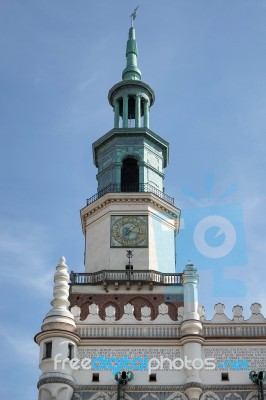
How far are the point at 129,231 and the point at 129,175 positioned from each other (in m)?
5.66

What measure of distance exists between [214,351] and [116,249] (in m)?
12.8

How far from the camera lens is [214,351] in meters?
40.8

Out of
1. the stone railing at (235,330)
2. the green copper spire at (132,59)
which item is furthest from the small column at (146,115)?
the stone railing at (235,330)

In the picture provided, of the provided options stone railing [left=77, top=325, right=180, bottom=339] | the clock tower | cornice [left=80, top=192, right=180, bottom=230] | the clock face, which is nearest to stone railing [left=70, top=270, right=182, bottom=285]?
the clock tower

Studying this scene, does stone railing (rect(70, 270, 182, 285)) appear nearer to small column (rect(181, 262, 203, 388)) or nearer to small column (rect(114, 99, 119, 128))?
small column (rect(181, 262, 203, 388))

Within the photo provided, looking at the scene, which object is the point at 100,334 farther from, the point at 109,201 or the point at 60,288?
the point at 109,201

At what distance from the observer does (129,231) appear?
52.7 m

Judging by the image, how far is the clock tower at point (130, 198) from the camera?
52312 mm

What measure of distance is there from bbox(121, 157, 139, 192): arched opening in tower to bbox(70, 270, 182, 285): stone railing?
272 inches

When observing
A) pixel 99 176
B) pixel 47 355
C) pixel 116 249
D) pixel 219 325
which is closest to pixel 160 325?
pixel 219 325

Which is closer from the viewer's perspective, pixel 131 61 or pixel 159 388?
pixel 159 388

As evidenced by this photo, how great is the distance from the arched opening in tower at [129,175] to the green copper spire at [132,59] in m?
7.60

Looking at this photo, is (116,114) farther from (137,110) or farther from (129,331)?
(129,331)

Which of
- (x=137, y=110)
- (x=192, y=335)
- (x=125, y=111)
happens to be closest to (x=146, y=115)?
(x=137, y=110)
